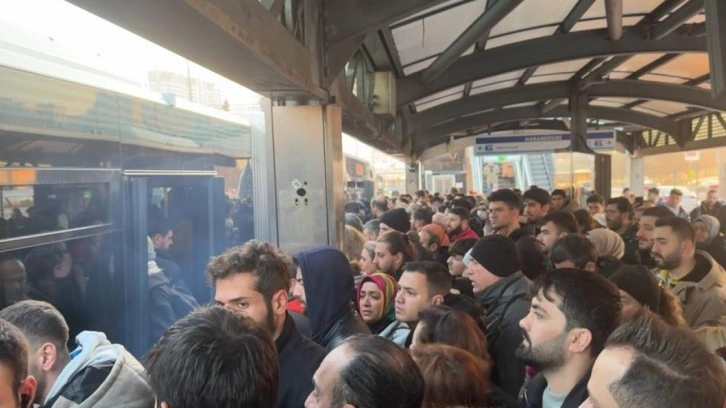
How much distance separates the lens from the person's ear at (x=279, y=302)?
2.32 m

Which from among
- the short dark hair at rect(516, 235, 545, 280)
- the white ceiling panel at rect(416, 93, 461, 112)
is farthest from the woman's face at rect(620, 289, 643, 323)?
the white ceiling panel at rect(416, 93, 461, 112)

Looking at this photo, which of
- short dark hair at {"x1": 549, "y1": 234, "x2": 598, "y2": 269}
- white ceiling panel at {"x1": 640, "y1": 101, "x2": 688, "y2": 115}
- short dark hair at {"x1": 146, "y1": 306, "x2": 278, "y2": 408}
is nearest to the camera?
short dark hair at {"x1": 146, "y1": 306, "x2": 278, "y2": 408}

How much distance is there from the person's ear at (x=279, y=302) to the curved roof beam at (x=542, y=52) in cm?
575

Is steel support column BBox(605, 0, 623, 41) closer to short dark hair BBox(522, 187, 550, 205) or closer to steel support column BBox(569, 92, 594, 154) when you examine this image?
short dark hair BBox(522, 187, 550, 205)

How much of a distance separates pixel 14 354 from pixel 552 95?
11777 millimetres

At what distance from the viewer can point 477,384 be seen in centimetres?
204

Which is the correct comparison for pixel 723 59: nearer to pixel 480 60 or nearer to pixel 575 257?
A: pixel 575 257

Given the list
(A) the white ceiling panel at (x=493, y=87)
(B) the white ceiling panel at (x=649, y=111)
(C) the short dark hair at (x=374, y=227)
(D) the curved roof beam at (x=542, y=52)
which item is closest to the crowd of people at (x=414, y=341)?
(C) the short dark hair at (x=374, y=227)

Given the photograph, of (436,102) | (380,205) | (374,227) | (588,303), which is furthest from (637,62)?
(588,303)

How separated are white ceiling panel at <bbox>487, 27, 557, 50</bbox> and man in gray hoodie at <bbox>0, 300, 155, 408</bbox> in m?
6.37

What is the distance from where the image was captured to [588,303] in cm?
233

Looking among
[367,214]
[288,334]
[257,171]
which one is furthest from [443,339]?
[367,214]

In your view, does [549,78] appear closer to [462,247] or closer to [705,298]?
[462,247]

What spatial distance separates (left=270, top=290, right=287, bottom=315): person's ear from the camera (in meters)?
2.32
